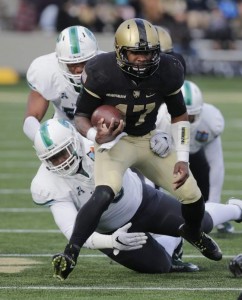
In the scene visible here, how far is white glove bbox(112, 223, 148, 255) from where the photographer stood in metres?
5.35

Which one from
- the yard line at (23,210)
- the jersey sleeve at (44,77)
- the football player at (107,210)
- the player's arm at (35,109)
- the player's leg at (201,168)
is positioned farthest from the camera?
the yard line at (23,210)

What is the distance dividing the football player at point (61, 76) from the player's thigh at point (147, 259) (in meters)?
1.18

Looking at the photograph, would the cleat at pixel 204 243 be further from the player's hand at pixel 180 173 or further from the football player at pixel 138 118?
the player's hand at pixel 180 173

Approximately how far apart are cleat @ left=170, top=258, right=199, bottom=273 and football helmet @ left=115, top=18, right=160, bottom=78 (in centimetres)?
111

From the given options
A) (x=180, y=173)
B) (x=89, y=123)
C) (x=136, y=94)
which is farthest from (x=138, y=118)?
(x=180, y=173)

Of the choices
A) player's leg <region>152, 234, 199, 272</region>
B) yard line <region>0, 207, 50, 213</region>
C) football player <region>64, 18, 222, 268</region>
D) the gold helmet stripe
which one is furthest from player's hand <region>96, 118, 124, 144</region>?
yard line <region>0, 207, 50, 213</region>

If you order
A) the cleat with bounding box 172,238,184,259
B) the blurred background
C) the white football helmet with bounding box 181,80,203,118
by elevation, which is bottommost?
the blurred background

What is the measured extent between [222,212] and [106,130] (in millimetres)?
1019

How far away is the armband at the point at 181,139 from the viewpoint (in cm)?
574

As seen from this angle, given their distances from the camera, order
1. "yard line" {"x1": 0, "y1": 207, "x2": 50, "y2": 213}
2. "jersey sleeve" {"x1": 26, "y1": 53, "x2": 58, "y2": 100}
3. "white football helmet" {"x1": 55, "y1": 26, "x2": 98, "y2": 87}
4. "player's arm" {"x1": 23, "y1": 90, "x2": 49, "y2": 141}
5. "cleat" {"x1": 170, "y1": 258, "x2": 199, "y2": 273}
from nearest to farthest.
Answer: "cleat" {"x1": 170, "y1": 258, "x2": 199, "y2": 273} < "white football helmet" {"x1": 55, "y1": 26, "x2": 98, "y2": 87} < "player's arm" {"x1": 23, "y1": 90, "x2": 49, "y2": 141} < "jersey sleeve" {"x1": 26, "y1": 53, "x2": 58, "y2": 100} < "yard line" {"x1": 0, "y1": 207, "x2": 50, "y2": 213}

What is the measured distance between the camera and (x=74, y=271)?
5.93 metres

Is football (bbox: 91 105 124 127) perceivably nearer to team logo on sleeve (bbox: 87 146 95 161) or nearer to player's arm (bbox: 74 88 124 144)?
player's arm (bbox: 74 88 124 144)

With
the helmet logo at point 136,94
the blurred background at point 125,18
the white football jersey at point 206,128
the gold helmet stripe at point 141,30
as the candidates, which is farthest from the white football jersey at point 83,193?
the blurred background at point 125,18

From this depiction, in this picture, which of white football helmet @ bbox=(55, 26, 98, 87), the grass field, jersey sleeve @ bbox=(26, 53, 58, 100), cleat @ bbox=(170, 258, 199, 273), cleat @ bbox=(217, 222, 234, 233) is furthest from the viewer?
cleat @ bbox=(217, 222, 234, 233)
